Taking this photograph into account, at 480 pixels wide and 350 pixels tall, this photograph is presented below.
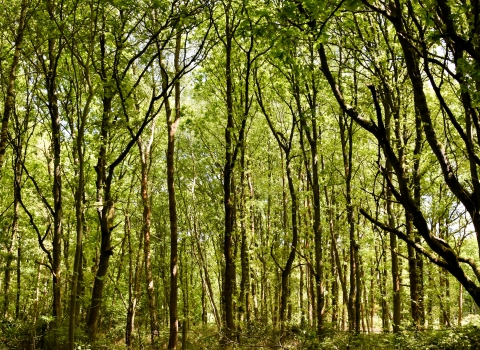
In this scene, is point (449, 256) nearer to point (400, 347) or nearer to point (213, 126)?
point (400, 347)

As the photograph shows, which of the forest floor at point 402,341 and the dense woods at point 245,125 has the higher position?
the dense woods at point 245,125

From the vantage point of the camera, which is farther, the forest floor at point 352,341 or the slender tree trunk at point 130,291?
the slender tree trunk at point 130,291

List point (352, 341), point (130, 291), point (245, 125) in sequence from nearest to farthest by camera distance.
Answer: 1. point (352, 341)
2. point (245, 125)
3. point (130, 291)

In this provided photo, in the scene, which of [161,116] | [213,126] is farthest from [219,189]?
[161,116]

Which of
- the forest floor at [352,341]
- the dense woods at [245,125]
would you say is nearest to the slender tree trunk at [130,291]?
the dense woods at [245,125]

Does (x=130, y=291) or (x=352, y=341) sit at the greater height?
(x=130, y=291)

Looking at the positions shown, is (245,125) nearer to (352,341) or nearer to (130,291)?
(352,341)

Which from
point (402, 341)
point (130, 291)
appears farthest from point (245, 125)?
point (130, 291)

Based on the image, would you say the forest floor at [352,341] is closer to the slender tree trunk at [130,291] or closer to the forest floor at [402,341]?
the forest floor at [402,341]

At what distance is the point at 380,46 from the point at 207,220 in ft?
49.2

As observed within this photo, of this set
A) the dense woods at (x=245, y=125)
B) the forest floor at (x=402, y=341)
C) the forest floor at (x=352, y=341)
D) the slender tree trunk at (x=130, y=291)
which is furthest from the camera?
the slender tree trunk at (x=130, y=291)

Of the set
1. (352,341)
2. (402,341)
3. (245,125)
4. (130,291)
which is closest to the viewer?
(402,341)

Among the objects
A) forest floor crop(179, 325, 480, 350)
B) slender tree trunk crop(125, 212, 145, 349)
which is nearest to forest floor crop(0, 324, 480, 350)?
forest floor crop(179, 325, 480, 350)

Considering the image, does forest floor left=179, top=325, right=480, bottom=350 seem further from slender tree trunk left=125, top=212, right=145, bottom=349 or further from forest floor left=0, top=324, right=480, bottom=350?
slender tree trunk left=125, top=212, right=145, bottom=349
